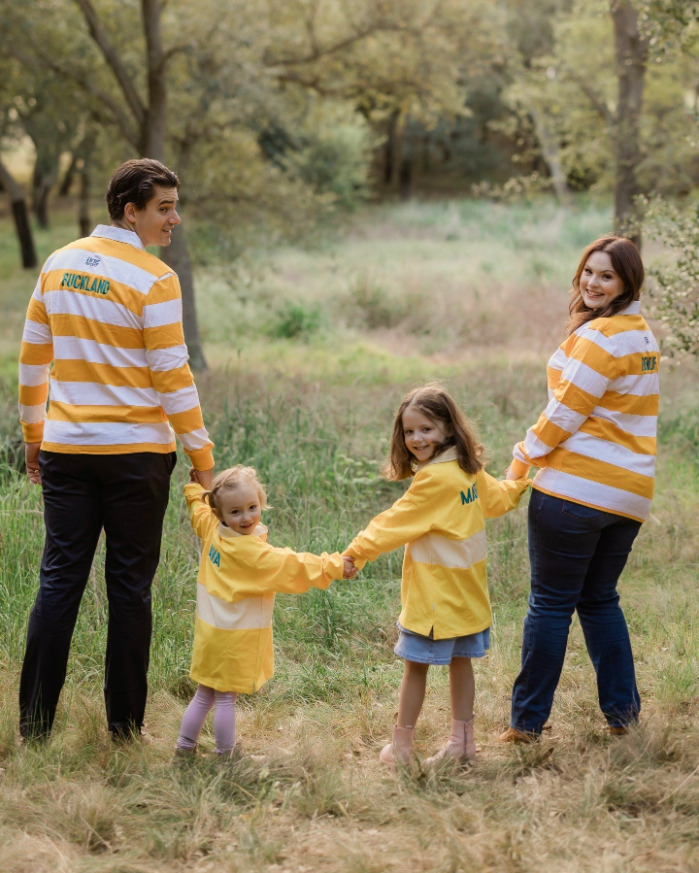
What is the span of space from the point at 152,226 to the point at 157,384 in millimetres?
556

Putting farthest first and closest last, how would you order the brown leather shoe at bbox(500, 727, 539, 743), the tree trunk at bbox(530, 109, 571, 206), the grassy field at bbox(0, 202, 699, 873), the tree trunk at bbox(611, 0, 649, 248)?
the tree trunk at bbox(530, 109, 571, 206), the tree trunk at bbox(611, 0, 649, 248), the brown leather shoe at bbox(500, 727, 539, 743), the grassy field at bbox(0, 202, 699, 873)

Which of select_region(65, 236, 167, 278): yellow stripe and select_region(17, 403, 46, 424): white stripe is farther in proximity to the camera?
select_region(17, 403, 46, 424): white stripe

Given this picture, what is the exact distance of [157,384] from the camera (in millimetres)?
3102

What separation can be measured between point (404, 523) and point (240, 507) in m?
0.55

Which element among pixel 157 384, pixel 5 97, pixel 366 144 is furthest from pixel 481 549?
pixel 366 144

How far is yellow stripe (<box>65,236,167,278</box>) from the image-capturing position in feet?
10.1

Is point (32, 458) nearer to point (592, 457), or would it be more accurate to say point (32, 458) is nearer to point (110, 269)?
→ point (110, 269)

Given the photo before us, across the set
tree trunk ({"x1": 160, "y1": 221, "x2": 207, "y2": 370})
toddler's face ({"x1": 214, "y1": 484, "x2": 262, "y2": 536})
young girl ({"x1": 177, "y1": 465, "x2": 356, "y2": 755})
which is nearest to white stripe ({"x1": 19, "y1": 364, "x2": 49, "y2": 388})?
young girl ({"x1": 177, "y1": 465, "x2": 356, "y2": 755})

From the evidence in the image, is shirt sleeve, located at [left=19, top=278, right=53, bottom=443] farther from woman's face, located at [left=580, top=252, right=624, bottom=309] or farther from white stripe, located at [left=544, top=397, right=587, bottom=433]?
woman's face, located at [left=580, top=252, right=624, bottom=309]

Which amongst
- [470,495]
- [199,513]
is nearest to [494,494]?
[470,495]

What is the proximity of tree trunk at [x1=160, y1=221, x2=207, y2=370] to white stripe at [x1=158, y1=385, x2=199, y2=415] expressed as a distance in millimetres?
7229

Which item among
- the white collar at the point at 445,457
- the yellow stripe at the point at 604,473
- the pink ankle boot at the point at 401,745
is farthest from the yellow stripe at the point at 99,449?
the yellow stripe at the point at 604,473

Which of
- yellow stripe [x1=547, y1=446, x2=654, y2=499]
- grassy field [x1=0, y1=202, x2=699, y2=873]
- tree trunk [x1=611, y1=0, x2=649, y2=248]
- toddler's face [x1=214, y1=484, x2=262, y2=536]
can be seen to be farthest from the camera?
tree trunk [x1=611, y1=0, x2=649, y2=248]

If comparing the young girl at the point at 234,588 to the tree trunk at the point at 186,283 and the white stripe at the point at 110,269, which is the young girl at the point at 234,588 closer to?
the white stripe at the point at 110,269
